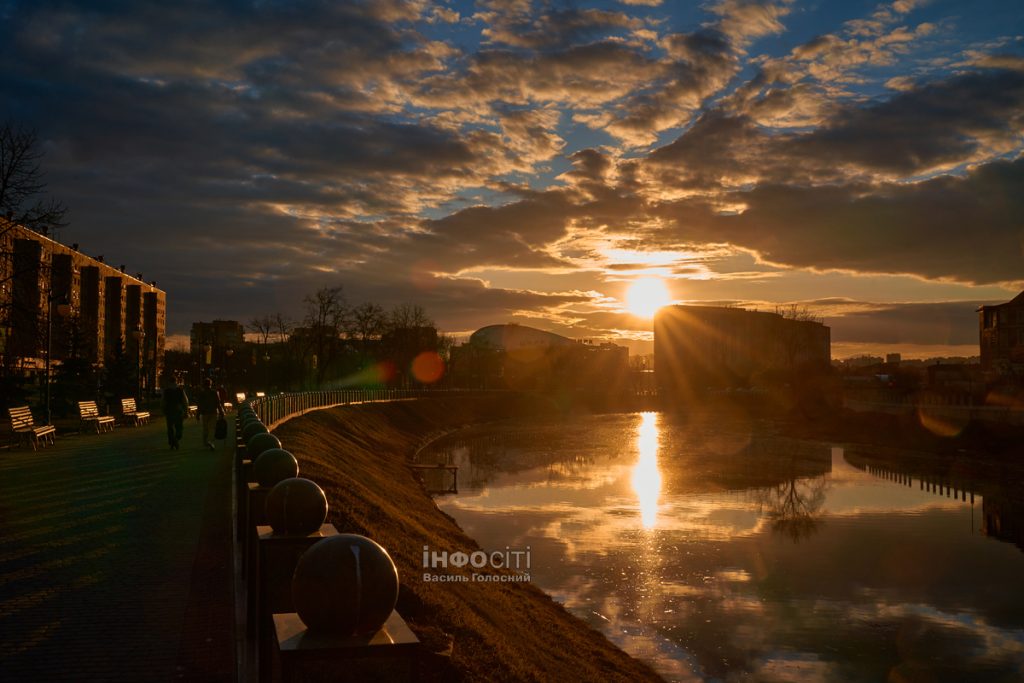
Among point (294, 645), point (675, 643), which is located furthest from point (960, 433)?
point (294, 645)

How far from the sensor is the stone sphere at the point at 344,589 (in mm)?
3916

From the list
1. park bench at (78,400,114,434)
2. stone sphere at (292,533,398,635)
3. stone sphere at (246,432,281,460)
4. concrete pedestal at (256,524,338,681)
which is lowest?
park bench at (78,400,114,434)

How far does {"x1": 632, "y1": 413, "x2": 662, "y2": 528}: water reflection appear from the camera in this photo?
28609 mm

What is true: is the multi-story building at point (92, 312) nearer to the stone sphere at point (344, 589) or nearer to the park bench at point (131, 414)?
the park bench at point (131, 414)

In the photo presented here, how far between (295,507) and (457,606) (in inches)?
238

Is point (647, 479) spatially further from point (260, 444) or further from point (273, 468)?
point (273, 468)

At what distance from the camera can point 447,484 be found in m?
35.5

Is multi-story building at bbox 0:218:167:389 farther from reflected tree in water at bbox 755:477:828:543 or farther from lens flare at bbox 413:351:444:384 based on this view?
lens flare at bbox 413:351:444:384

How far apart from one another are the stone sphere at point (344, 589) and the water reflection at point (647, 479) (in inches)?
917

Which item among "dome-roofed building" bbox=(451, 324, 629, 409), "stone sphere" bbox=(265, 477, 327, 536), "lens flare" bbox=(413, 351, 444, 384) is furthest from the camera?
"dome-roofed building" bbox=(451, 324, 629, 409)

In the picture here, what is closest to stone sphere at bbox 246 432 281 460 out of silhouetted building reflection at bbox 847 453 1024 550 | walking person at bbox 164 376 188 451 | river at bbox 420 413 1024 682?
river at bbox 420 413 1024 682

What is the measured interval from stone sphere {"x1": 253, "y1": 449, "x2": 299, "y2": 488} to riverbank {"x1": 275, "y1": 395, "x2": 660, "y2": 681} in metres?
2.22

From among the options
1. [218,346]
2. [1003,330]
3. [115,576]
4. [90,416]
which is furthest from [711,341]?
[115,576]

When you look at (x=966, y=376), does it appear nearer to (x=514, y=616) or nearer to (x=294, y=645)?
(x=514, y=616)
